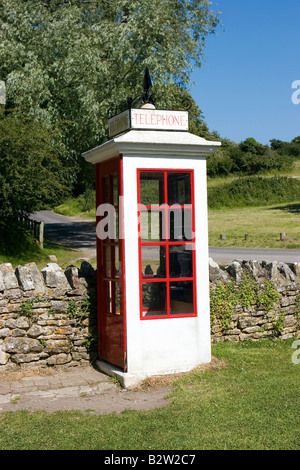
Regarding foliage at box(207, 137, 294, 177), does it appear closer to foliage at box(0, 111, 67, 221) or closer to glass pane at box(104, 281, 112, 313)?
foliage at box(0, 111, 67, 221)

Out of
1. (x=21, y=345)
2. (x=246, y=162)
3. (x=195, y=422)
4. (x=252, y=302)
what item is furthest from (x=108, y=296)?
(x=246, y=162)

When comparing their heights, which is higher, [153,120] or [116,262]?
[153,120]

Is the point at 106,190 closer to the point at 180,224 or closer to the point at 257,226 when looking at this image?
the point at 180,224

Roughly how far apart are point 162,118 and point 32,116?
52.3 feet

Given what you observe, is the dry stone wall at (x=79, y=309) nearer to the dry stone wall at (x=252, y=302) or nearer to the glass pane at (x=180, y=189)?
the dry stone wall at (x=252, y=302)

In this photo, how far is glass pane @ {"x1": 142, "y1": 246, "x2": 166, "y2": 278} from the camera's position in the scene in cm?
700

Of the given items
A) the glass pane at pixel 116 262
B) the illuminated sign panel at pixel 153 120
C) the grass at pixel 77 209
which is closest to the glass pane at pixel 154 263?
the glass pane at pixel 116 262

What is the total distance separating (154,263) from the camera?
7082 mm

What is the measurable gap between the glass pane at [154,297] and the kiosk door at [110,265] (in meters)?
0.34

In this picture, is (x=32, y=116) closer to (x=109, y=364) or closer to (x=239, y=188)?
(x=109, y=364)

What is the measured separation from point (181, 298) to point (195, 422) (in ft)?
6.68

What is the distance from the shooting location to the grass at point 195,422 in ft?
15.6

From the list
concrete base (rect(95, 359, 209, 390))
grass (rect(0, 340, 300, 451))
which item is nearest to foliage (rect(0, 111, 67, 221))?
concrete base (rect(95, 359, 209, 390))

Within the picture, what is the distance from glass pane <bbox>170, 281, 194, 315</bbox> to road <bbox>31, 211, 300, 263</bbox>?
12.0 metres
